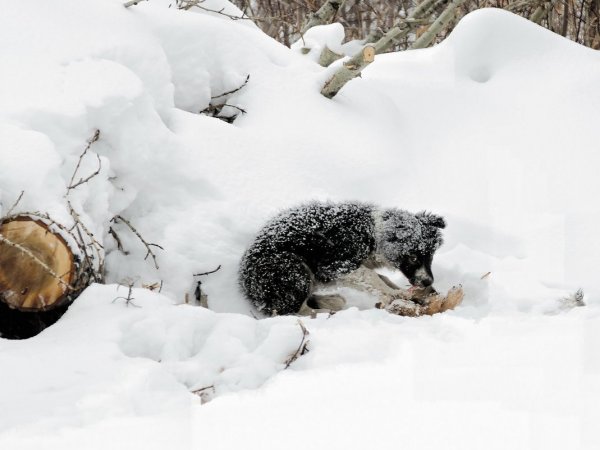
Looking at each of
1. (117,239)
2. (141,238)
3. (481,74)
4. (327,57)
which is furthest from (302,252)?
(481,74)

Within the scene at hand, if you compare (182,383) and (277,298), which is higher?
(182,383)

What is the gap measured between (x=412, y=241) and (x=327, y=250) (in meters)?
0.66

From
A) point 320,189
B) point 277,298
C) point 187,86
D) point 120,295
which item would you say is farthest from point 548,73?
point 120,295

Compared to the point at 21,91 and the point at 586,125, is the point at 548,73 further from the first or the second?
the point at 21,91

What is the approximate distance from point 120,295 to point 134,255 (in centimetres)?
101

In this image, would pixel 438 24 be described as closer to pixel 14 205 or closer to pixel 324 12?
pixel 324 12

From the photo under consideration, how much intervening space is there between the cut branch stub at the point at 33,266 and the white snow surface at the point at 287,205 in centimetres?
17

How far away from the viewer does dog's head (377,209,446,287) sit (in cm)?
498

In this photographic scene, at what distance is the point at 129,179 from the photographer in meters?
4.72

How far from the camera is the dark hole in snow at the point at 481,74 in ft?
24.0

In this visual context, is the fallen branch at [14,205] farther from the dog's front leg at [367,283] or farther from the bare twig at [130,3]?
the bare twig at [130,3]

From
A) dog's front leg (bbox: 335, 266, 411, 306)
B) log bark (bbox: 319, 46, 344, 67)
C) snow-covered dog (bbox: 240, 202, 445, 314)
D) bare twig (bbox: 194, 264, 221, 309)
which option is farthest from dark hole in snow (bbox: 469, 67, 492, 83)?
bare twig (bbox: 194, 264, 221, 309)

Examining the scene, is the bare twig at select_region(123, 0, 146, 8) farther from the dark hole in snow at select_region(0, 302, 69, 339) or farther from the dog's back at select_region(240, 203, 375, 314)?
the dark hole in snow at select_region(0, 302, 69, 339)

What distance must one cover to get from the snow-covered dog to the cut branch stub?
4.62ft
